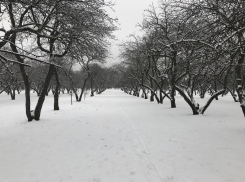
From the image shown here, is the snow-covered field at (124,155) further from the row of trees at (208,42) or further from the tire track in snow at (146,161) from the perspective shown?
the row of trees at (208,42)

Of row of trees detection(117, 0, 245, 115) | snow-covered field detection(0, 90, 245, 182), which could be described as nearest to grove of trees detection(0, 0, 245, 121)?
row of trees detection(117, 0, 245, 115)

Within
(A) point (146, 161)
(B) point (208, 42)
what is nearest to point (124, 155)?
(A) point (146, 161)

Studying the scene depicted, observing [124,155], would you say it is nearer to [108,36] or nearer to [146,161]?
[146,161]

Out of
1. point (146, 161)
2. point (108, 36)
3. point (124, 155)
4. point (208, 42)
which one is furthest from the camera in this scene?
point (108, 36)

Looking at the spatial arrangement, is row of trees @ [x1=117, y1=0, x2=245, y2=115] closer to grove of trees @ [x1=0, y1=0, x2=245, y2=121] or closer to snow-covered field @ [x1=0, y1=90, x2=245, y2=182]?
grove of trees @ [x1=0, y1=0, x2=245, y2=121]

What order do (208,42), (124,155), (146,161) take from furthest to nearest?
(208,42) → (124,155) → (146,161)

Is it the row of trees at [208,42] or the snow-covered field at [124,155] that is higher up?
the row of trees at [208,42]

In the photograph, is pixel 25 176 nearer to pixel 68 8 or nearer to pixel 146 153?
pixel 146 153

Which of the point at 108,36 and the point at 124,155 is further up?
the point at 108,36

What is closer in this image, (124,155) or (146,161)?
(146,161)

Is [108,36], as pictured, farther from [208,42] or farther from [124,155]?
[124,155]

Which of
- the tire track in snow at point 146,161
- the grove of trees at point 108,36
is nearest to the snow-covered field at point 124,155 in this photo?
the tire track in snow at point 146,161

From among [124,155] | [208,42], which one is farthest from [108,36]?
[124,155]

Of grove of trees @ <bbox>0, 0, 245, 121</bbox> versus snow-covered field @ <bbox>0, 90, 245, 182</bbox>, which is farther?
grove of trees @ <bbox>0, 0, 245, 121</bbox>
